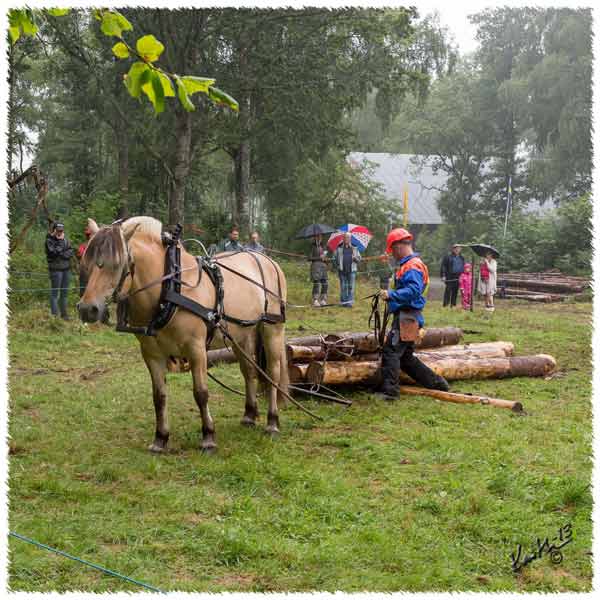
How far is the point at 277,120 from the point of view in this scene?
18578mm

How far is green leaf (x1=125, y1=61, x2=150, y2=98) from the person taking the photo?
283 centimetres

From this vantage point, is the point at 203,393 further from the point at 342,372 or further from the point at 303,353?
the point at 342,372

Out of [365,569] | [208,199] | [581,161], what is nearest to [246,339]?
[365,569]

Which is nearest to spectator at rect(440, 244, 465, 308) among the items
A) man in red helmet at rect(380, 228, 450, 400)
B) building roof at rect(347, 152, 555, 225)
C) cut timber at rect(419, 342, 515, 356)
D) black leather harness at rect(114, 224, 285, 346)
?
cut timber at rect(419, 342, 515, 356)

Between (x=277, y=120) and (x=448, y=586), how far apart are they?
16229 mm

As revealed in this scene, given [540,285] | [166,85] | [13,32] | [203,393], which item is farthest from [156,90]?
[540,285]

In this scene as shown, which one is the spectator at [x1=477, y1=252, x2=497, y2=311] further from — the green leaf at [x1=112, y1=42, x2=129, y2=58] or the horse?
the green leaf at [x1=112, y1=42, x2=129, y2=58]

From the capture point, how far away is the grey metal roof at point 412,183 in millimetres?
41750

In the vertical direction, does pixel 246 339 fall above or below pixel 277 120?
below

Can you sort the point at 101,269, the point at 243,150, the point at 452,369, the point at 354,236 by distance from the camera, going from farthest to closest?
the point at 243,150, the point at 354,236, the point at 452,369, the point at 101,269

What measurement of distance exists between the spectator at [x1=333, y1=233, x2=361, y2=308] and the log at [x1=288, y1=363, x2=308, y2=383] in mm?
8666

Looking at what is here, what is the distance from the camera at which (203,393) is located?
6016mm

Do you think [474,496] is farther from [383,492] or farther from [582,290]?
[582,290]
